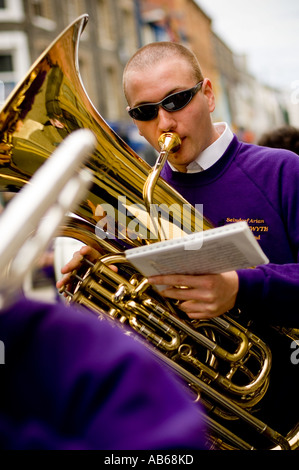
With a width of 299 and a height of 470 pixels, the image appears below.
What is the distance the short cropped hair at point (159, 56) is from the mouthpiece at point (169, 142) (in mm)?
229

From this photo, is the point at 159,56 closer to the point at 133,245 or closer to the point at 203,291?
the point at 133,245

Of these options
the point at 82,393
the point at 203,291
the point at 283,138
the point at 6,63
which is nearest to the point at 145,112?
the point at 203,291

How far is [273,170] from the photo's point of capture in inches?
62.0

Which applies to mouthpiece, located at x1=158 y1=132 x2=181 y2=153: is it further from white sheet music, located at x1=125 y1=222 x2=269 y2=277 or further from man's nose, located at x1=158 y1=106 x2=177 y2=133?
white sheet music, located at x1=125 y1=222 x2=269 y2=277

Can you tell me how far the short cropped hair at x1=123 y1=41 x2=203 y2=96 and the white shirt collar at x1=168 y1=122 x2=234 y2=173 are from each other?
22 cm

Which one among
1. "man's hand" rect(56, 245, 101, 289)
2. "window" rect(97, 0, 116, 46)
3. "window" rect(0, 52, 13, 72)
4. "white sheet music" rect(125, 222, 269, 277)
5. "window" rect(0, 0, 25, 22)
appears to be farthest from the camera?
"window" rect(97, 0, 116, 46)

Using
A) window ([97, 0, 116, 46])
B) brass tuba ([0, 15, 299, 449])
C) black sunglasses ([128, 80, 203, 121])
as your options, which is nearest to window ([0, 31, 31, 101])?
window ([97, 0, 116, 46])

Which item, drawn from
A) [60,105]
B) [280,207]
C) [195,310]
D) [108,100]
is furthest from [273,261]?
[108,100]

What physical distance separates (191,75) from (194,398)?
1034 mm

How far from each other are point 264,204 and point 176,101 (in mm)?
439

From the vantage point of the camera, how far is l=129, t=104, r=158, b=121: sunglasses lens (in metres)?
1.56

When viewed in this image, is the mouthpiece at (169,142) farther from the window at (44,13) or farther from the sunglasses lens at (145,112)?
the window at (44,13)

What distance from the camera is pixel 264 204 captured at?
60.9 inches
